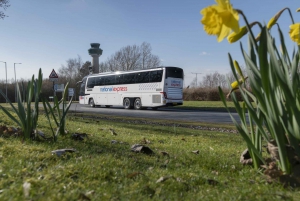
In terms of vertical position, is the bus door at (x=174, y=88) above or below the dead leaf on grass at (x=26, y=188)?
above

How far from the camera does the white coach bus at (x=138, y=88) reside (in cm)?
1917

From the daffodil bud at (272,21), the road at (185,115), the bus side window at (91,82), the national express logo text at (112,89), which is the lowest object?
the road at (185,115)

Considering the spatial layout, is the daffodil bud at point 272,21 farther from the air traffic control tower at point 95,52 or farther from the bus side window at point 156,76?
the air traffic control tower at point 95,52

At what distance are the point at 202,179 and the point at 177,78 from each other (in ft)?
58.8

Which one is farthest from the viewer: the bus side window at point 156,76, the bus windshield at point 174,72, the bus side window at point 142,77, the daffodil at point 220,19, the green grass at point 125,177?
the bus side window at point 142,77

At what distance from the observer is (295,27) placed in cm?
165

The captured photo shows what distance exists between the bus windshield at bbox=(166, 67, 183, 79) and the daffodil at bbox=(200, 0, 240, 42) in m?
17.7

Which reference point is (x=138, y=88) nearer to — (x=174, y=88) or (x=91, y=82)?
(x=174, y=88)

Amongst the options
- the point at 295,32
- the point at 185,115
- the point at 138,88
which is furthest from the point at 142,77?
the point at 295,32

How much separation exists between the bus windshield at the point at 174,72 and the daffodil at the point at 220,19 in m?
17.7

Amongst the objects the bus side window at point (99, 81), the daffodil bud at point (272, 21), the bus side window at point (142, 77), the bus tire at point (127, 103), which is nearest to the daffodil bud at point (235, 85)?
the daffodil bud at point (272, 21)

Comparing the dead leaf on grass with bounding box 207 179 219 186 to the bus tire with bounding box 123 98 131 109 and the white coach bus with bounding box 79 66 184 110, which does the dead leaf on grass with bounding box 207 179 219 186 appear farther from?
the bus tire with bounding box 123 98 131 109

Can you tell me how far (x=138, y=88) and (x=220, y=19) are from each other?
19.5 meters

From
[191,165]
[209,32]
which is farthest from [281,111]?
[191,165]
